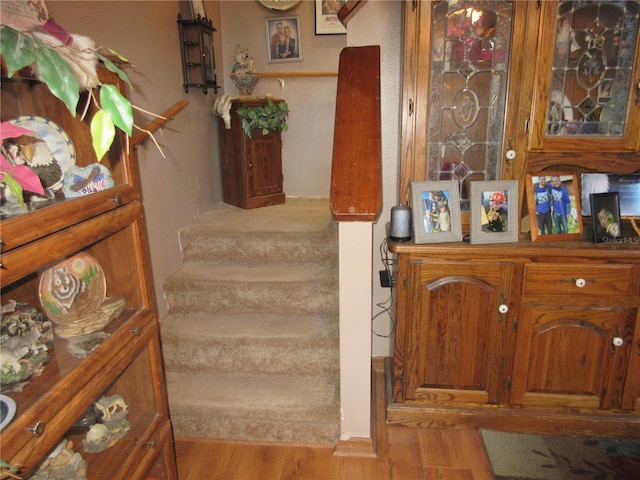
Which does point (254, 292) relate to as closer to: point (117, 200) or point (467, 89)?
point (117, 200)

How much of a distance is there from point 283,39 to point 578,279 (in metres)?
2.70

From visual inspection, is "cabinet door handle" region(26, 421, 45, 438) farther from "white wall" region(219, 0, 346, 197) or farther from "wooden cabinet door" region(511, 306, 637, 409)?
"white wall" region(219, 0, 346, 197)

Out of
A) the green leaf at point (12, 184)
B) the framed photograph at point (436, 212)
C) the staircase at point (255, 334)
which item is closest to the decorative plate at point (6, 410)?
the green leaf at point (12, 184)

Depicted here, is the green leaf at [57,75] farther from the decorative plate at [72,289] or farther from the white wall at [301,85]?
the white wall at [301,85]

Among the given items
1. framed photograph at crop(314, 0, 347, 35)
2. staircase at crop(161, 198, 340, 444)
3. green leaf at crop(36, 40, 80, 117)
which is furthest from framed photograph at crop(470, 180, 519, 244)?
framed photograph at crop(314, 0, 347, 35)

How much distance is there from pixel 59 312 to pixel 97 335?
11 centimetres

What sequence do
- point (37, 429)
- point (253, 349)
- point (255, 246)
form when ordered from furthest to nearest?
point (255, 246) < point (253, 349) < point (37, 429)

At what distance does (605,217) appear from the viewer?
1816 millimetres

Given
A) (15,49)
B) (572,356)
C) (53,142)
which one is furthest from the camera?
→ (572,356)

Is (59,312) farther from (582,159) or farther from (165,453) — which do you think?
(582,159)

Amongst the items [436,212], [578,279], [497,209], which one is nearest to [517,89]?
[497,209]

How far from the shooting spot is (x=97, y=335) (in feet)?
3.74

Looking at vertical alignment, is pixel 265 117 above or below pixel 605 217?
above

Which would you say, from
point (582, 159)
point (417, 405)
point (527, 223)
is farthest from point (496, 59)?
point (417, 405)
